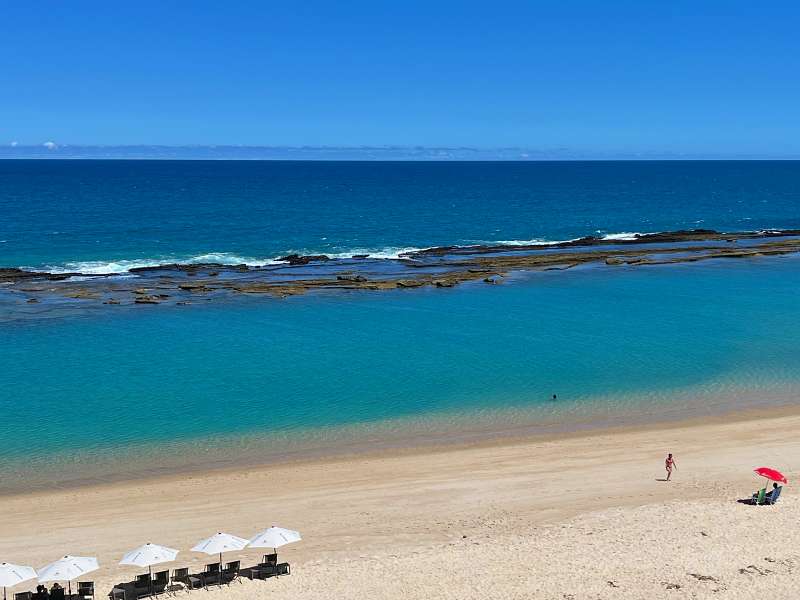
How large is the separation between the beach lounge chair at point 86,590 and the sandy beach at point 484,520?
386 mm

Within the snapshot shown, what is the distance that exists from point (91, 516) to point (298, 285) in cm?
3490

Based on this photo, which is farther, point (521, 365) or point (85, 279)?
point (85, 279)

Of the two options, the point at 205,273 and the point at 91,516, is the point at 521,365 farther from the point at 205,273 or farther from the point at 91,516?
the point at 205,273

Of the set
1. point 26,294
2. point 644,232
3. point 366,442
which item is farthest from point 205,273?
point 644,232

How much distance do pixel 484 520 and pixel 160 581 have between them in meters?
9.28

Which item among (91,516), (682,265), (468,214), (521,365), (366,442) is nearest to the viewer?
(91,516)

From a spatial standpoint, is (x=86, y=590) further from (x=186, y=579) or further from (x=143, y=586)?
(x=186, y=579)

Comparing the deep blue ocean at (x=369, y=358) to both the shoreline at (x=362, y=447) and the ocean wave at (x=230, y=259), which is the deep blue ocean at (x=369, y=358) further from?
the ocean wave at (x=230, y=259)

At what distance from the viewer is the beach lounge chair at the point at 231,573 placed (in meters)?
20.0

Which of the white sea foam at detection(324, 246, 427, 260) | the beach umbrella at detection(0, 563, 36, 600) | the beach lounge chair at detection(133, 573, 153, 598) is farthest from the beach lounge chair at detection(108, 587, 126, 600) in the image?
the white sea foam at detection(324, 246, 427, 260)

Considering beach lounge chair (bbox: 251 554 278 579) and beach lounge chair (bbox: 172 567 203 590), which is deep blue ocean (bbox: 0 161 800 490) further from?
beach lounge chair (bbox: 251 554 278 579)

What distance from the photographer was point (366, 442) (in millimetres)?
30125

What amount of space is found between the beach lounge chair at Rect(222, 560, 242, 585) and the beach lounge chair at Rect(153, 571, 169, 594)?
1405 mm

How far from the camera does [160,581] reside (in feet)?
63.5
